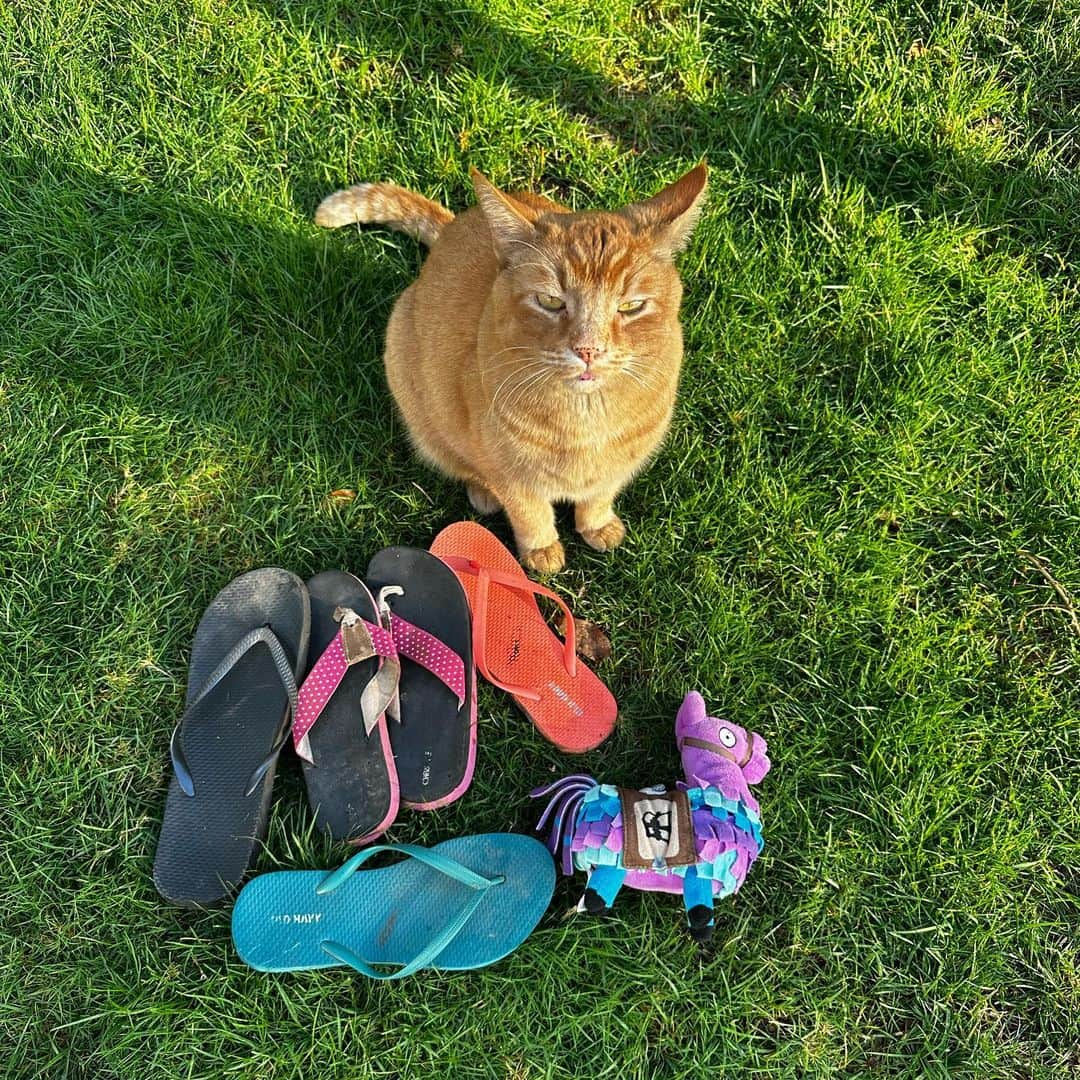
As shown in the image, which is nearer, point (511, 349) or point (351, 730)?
point (511, 349)

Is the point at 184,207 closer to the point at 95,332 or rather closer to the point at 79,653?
the point at 95,332

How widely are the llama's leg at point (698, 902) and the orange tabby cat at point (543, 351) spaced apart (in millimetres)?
1056

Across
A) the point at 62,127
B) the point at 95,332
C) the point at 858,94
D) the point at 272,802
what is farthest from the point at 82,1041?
the point at 858,94

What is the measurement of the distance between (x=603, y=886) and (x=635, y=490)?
4.23ft

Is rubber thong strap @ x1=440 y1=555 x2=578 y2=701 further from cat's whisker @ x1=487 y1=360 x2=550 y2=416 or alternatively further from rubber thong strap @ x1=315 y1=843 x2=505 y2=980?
cat's whisker @ x1=487 y1=360 x2=550 y2=416

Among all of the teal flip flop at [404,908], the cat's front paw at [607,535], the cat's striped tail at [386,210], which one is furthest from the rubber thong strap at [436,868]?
the cat's striped tail at [386,210]

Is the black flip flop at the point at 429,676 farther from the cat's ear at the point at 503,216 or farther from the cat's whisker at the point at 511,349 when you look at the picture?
the cat's ear at the point at 503,216

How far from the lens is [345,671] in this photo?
2373 millimetres

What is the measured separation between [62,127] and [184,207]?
23.9 inches

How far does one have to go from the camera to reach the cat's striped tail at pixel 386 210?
8.89 feet

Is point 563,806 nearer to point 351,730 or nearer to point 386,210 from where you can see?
point 351,730

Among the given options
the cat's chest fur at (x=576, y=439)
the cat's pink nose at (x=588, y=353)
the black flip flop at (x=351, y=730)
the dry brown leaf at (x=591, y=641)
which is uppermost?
the cat's pink nose at (x=588, y=353)

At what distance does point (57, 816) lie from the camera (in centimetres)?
240

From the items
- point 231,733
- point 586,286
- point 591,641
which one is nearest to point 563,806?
point 591,641
